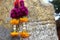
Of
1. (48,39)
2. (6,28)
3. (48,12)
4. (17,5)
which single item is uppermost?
(17,5)

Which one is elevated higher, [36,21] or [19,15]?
[19,15]

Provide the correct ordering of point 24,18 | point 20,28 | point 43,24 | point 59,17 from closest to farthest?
1. point 24,18
2. point 20,28
3. point 43,24
4. point 59,17

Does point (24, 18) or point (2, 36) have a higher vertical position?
point (24, 18)

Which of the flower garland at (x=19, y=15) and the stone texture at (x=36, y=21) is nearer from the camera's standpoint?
the flower garland at (x=19, y=15)

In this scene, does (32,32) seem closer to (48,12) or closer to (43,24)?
(43,24)

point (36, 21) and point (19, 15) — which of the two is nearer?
point (19, 15)

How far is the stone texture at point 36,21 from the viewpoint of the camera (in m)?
1.78

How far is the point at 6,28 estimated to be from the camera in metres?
1.79

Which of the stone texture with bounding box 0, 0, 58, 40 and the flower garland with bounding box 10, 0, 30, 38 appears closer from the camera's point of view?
the flower garland with bounding box 10, 0, 30, 38

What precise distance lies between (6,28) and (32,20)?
0.82 ft

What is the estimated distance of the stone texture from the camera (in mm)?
1784

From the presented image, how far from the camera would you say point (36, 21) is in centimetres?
183

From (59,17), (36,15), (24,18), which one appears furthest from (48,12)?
(59,17)

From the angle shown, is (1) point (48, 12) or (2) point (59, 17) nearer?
(1) point (48, 12)
